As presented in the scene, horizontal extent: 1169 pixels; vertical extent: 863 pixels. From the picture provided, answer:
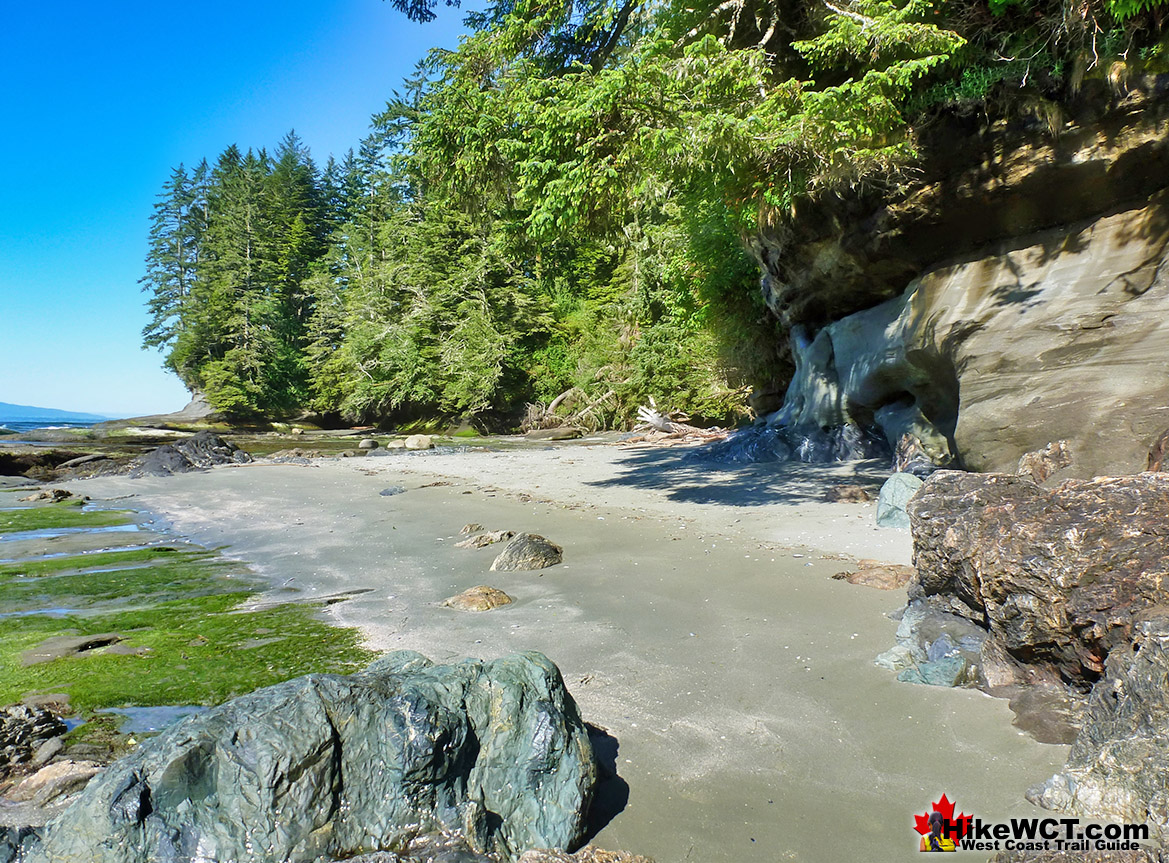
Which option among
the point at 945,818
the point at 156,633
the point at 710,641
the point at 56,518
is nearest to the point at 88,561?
the point at 156,633

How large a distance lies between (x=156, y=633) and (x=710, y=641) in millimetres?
3835

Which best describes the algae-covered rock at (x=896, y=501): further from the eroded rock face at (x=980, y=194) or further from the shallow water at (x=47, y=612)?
the shallow water at (x=47, y=612)

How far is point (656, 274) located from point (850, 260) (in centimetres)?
1522

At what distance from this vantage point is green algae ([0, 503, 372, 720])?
154 inches

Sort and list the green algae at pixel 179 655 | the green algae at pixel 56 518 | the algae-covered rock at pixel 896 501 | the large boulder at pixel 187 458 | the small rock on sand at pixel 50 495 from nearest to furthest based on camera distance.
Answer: the green algae at pixel 179 655 < the algae-covered rock at pixel 896 501 < the green algae at pixel 56 518 < the small rock on sand at pixel 50 495 < the large boulder at pixel 187 458

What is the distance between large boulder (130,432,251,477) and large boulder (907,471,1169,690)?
58.0 feet

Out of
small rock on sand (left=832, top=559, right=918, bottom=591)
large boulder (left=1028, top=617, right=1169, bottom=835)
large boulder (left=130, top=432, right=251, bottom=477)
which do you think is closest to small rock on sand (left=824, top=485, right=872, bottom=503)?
small rock on sand (left=832, top=559, right=918, bottom=591)

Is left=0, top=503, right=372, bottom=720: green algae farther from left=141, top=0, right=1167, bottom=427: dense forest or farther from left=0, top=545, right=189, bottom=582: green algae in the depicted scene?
left=141, top=0, right=1167, bottom=427: dense forest

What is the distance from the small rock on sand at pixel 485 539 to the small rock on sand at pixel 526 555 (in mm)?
760

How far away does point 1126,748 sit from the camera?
2293 millimetres

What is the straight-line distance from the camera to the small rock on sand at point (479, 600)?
5094 millimetres

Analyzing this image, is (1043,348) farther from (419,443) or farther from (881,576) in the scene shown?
(419,443)

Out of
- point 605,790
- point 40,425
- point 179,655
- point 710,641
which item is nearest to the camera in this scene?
point 605,790

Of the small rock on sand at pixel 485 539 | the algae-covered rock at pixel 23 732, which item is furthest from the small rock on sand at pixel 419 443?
the algae-covered rock at pixel 23 732
